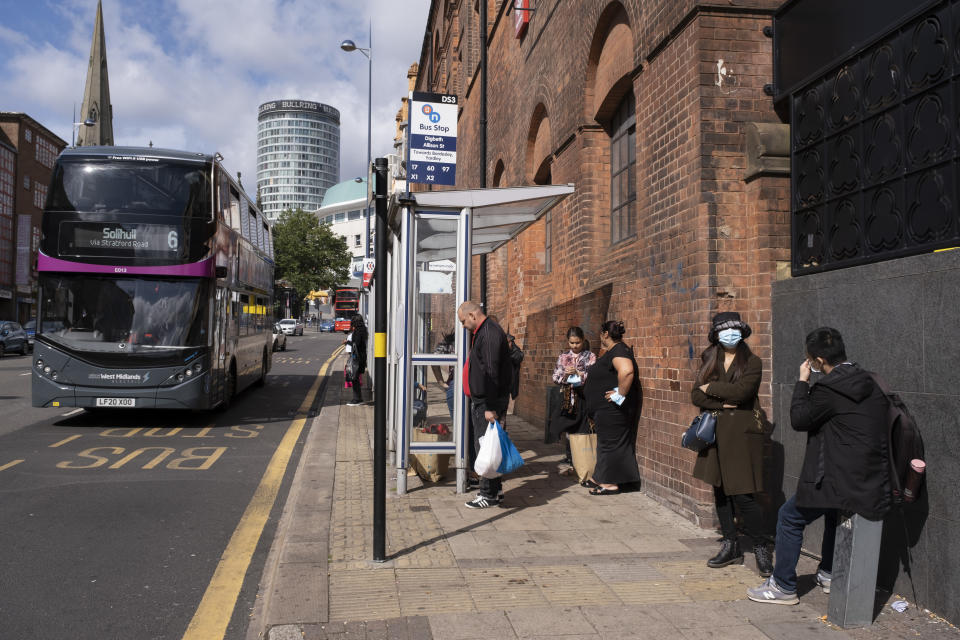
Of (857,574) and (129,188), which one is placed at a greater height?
(129,188)

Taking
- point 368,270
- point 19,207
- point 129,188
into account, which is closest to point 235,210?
point 129,188

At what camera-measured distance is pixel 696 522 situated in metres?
6.14

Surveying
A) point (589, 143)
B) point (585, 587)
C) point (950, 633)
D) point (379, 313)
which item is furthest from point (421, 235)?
point (950, 633)

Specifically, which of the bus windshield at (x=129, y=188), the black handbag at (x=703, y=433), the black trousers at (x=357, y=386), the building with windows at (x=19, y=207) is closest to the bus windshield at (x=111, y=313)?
the bus windshield at (x=129, y=188)

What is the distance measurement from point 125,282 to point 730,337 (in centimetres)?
927

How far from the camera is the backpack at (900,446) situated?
3.93 metres

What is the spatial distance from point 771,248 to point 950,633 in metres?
2.95

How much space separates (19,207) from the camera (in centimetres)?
5728

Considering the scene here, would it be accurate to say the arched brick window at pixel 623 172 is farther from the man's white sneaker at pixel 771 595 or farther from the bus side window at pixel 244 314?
the bus side window at pixel 244 314

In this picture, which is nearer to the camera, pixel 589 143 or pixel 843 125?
pixel 843 125

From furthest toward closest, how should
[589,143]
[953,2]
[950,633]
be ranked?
1. [589,143]
2. [953,2]
3. [950,633]

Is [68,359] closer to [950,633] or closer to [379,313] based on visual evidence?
[379,313]

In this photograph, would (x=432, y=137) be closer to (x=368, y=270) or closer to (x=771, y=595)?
(x=771, y=595)

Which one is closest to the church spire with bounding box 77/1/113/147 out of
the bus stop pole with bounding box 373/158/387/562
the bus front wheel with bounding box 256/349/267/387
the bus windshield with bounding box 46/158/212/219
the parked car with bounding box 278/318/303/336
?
the parked car with bounding box 278/318/303/336
